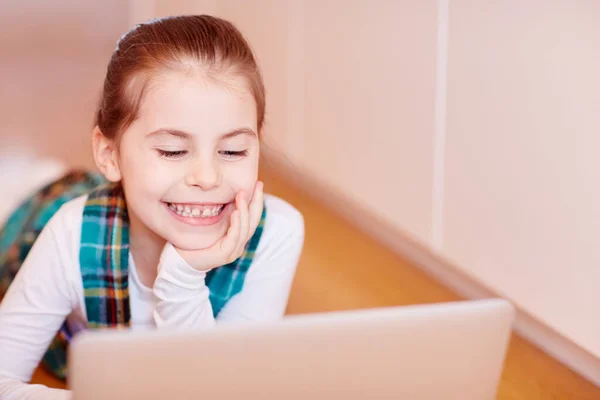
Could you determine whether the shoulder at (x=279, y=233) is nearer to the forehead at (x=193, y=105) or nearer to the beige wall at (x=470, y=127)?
the forehead at (x=193, y=105)

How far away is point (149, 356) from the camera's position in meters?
0.68

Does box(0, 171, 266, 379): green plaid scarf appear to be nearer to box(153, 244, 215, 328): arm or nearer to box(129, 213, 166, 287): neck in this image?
box(129, 213, 166, 287): neck

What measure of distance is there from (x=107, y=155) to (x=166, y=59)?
0.67 ft

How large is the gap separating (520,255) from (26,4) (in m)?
3.59

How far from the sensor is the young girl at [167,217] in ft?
3.73

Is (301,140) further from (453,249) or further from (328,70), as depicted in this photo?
(453,249)

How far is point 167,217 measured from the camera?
1184 millimetres

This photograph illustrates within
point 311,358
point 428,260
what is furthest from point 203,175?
point 428,260

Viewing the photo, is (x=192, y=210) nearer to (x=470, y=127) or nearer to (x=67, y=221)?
(x=67, y=221)

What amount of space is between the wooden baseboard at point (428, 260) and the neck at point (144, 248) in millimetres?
902

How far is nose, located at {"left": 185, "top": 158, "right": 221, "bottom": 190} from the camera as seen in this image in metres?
1.11

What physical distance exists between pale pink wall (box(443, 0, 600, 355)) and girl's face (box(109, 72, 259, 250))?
27.3 inches

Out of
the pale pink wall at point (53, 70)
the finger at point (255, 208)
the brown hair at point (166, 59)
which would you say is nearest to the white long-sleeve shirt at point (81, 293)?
the finger at point (255, 208)

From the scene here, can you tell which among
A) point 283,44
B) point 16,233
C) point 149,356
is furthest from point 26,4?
point 149,356
